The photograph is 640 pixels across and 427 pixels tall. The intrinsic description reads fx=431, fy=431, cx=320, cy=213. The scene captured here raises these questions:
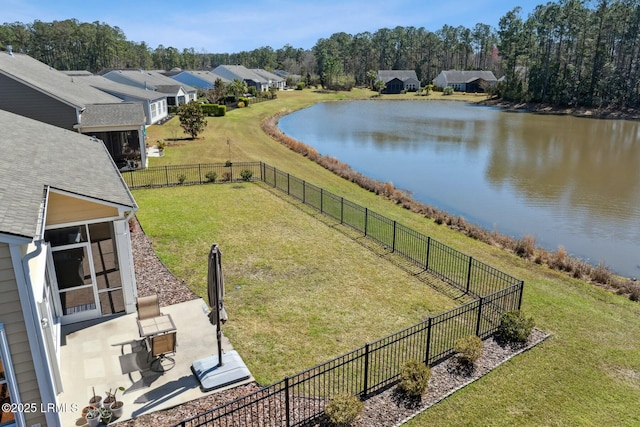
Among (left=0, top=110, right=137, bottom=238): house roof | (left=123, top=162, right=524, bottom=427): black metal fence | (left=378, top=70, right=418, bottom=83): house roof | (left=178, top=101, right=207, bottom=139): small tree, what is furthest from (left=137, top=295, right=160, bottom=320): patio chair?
(left=378, top=70, right=418, bottom=83): house roof

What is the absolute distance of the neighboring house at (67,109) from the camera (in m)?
24.2

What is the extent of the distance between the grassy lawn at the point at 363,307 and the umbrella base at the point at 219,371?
372 mm

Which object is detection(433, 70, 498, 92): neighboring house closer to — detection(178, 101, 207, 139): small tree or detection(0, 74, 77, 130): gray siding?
detection(178, 101, 207, 139): small tree

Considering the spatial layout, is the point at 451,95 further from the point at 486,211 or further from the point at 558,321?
the point at 558,321

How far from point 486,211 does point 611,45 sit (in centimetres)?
7553

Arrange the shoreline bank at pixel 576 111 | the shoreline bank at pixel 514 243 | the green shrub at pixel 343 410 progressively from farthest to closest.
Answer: the shoreline bank at pixel 576 111 → the shoreline bank at pixel 514 243 → the green shrub at pixel 343 410

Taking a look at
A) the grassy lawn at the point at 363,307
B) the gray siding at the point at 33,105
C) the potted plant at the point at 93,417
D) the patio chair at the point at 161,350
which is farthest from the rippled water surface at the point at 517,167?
the gray siding at the point at 33,105

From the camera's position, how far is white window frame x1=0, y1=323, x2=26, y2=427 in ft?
20.3

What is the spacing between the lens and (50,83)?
1120 inches

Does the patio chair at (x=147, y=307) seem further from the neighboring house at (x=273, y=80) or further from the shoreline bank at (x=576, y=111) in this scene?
the neighboring house at (x=273, y=80)

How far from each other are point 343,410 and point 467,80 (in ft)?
376

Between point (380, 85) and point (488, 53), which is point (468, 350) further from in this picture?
point (488, 53)

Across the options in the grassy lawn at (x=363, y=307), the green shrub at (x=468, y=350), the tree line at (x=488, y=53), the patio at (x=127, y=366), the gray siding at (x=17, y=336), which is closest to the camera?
the gray siding at (x=17, y=336)

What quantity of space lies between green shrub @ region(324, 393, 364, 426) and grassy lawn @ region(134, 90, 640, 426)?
139 centimetres
